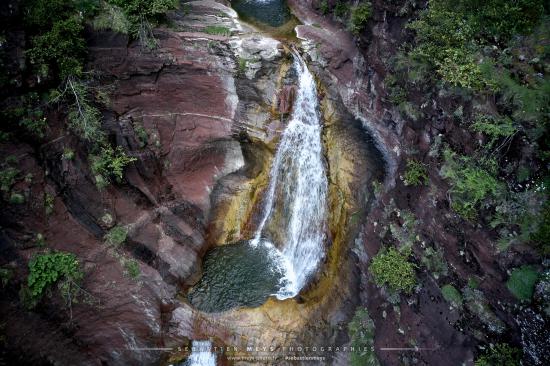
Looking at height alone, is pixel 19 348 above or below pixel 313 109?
below

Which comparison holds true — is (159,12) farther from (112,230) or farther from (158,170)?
(112,230)


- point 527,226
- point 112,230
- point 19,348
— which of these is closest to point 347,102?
point 527,226

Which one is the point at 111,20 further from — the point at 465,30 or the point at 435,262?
the point at 435,262

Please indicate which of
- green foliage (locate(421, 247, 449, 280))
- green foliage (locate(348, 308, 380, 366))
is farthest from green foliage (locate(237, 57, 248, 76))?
green foliage (locate(348, 308, 380, 366))

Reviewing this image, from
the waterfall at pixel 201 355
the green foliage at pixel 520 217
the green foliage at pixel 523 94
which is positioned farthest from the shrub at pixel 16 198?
the green foliage at pixel 523 94

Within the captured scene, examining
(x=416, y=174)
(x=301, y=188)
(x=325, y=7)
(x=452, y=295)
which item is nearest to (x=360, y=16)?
(x=325, y=7)

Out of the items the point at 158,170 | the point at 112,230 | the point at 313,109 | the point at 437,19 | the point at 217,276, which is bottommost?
the point at 217,276
